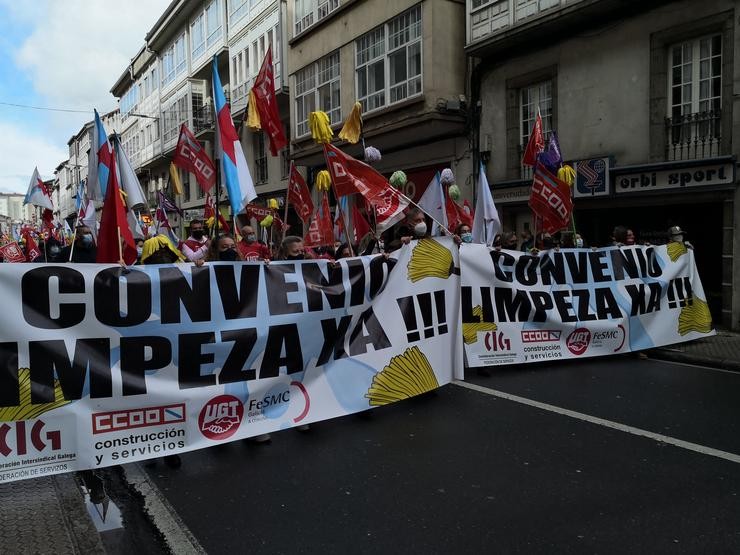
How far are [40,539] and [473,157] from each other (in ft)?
45.6

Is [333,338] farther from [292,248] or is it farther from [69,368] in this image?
[69,368]

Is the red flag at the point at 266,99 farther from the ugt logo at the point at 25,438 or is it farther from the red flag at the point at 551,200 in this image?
the ugt logo at the point at 25,438

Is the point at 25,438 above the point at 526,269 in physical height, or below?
below

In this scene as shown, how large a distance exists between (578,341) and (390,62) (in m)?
11.7

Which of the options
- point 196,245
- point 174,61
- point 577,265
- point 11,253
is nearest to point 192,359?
point 196,245

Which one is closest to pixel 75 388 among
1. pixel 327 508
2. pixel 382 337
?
pixel 327 508

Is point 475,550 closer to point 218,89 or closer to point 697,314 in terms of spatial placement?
point 218,89

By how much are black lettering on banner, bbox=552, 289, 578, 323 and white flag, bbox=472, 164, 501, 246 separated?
222 centimetres

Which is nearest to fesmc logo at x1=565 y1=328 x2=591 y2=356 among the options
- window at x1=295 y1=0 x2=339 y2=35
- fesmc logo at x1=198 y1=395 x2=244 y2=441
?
fesmc logo at x1=198 y1=395 x2=244 y2=441

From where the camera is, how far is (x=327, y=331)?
501 cm

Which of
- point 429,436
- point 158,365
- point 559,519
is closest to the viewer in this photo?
point 559,519

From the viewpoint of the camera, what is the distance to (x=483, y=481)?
400 centimetres

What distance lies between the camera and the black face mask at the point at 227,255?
20.2 ft

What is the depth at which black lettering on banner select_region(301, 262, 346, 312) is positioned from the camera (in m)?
4.98
